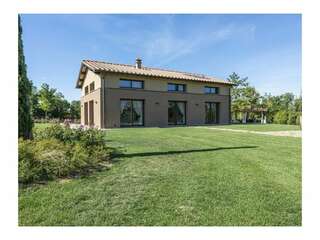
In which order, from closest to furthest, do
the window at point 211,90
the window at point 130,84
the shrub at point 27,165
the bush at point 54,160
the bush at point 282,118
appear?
the shrub at point 27,165, the bush at point 54,160, the window at point 130,84, the window at point 211,90, the bush at point 282,118

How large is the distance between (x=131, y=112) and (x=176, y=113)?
16.0 ft

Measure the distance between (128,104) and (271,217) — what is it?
17821mm

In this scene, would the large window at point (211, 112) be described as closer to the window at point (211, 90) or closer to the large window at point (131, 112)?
the window at point (211, 90)

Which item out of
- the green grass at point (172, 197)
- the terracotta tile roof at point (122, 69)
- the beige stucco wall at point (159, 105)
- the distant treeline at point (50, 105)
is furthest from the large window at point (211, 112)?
the distant treeline at point (50, 105)

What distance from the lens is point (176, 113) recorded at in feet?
76.0

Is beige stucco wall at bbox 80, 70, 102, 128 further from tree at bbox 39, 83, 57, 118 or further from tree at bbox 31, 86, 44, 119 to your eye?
tree at bbox 31, 86, 44, 119

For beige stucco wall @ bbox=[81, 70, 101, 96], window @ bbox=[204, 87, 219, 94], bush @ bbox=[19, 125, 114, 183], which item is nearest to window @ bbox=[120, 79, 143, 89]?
beige stucco wall @ bbox=[81, 70, 101, 96]

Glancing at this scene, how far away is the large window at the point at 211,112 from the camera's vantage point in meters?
25.4

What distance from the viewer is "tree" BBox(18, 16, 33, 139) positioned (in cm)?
648

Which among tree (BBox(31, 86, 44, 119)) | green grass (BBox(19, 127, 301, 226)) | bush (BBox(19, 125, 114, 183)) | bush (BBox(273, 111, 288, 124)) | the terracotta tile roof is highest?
the terracotta tile roof
